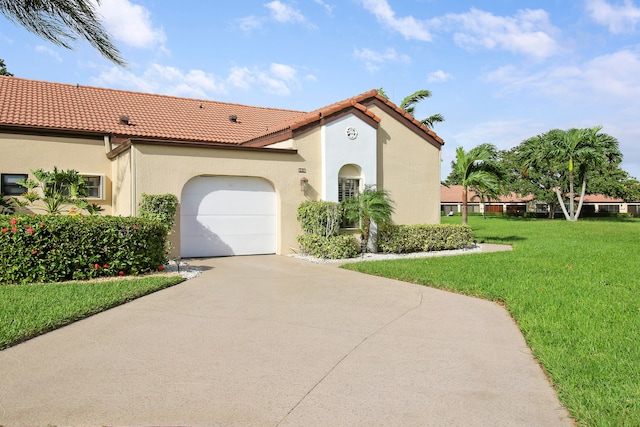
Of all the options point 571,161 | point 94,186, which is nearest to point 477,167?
point 94,186

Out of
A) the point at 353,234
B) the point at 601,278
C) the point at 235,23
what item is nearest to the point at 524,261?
the point at 601,278

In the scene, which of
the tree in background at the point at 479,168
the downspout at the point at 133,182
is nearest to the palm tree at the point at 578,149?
the tree in background at the point at 479,168

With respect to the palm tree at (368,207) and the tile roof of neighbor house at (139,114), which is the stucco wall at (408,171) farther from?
the palm tree at (368,207)

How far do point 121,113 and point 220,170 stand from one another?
20.4 feet

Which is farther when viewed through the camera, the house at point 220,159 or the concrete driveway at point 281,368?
the house at point 220,159

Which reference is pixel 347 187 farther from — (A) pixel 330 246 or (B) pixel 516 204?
(B) pixel 516 204

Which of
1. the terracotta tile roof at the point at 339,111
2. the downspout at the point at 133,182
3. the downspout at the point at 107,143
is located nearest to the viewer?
the downspout at the point at 133,182

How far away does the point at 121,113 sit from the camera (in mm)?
16703

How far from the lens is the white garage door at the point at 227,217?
12.8 meters

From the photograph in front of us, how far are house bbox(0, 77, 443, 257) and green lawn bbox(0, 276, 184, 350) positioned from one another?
4.10 metres

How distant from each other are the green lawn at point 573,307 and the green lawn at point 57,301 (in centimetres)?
501

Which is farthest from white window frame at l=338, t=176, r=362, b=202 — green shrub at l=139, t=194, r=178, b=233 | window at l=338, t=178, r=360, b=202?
green shrub at l=139, t=194, r=178, b=233

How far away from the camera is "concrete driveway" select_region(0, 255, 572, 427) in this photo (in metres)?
3.50

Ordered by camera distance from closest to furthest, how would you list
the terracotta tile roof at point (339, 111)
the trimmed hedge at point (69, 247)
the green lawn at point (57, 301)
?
1. the green lawn at point (57, 301)
2. the trimmed hedge at point (69, 247)
3. the terracotta tile roof at point (339, 111)
